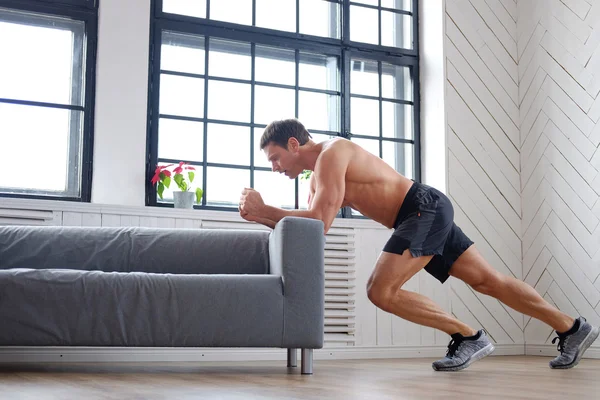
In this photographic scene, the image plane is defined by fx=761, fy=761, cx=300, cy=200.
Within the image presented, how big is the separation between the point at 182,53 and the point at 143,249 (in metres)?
1.77

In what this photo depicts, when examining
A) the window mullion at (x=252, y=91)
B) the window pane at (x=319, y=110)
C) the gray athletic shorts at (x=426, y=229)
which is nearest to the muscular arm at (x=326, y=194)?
the gray athletic shorts at (x=426, y=229)

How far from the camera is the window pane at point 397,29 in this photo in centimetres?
564

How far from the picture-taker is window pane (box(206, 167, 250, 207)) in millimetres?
4891

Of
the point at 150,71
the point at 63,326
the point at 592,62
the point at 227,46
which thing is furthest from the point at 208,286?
the point at 592,62

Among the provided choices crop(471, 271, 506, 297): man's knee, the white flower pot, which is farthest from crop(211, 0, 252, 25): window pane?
crop(471, 271, 506, 297): man's knee

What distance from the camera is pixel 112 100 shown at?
14.9 feet

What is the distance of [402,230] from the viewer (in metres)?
3.32

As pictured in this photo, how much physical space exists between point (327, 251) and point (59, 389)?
8.58ft

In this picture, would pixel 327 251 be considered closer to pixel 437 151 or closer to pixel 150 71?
pixel 437 151

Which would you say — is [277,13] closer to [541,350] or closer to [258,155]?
[258,155]

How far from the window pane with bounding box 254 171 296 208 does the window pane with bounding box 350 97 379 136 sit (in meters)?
0.64

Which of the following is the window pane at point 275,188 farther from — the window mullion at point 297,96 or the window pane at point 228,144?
the window pane at point 228,144

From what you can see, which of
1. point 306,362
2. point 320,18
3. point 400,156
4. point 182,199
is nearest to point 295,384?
point 306,362

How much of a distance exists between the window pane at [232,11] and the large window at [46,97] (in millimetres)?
807
